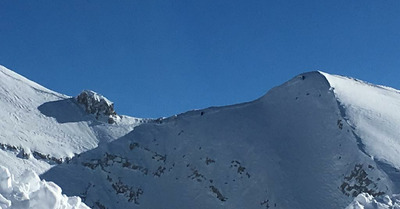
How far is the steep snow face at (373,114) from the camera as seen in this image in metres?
55.6

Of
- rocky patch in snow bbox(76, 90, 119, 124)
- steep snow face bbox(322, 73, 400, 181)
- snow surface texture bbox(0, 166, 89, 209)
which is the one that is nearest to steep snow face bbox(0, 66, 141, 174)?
rocky patch in snow bbox(76, 90, 119, 124)

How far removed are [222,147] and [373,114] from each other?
17.1m

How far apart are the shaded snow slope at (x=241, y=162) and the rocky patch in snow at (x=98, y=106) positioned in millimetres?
5279

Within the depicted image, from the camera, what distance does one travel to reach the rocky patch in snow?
235 ft

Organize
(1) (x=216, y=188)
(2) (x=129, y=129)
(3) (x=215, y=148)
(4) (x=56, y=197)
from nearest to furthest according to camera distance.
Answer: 1. (4) (x=56, y=197)
2. (1) (x=216, y=188)
3. (3) (x=215, y=148)
4. (2) (x=129, y=129)

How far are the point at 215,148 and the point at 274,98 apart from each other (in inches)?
470

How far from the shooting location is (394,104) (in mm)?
67438

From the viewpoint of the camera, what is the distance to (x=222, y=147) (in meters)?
64.4

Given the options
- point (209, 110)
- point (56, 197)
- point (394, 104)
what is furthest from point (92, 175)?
point (56, 197)

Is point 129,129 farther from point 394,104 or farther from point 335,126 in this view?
point 394,104

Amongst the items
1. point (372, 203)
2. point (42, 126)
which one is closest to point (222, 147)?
point (42, 126)

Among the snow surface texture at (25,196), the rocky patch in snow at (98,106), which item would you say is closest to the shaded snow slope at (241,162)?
the rocky patch in snow at (98,106)

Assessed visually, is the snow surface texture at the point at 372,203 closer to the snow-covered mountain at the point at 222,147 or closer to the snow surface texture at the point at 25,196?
the snow surface texture at the point at 25,196

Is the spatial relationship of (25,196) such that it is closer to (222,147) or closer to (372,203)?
(372,203)
